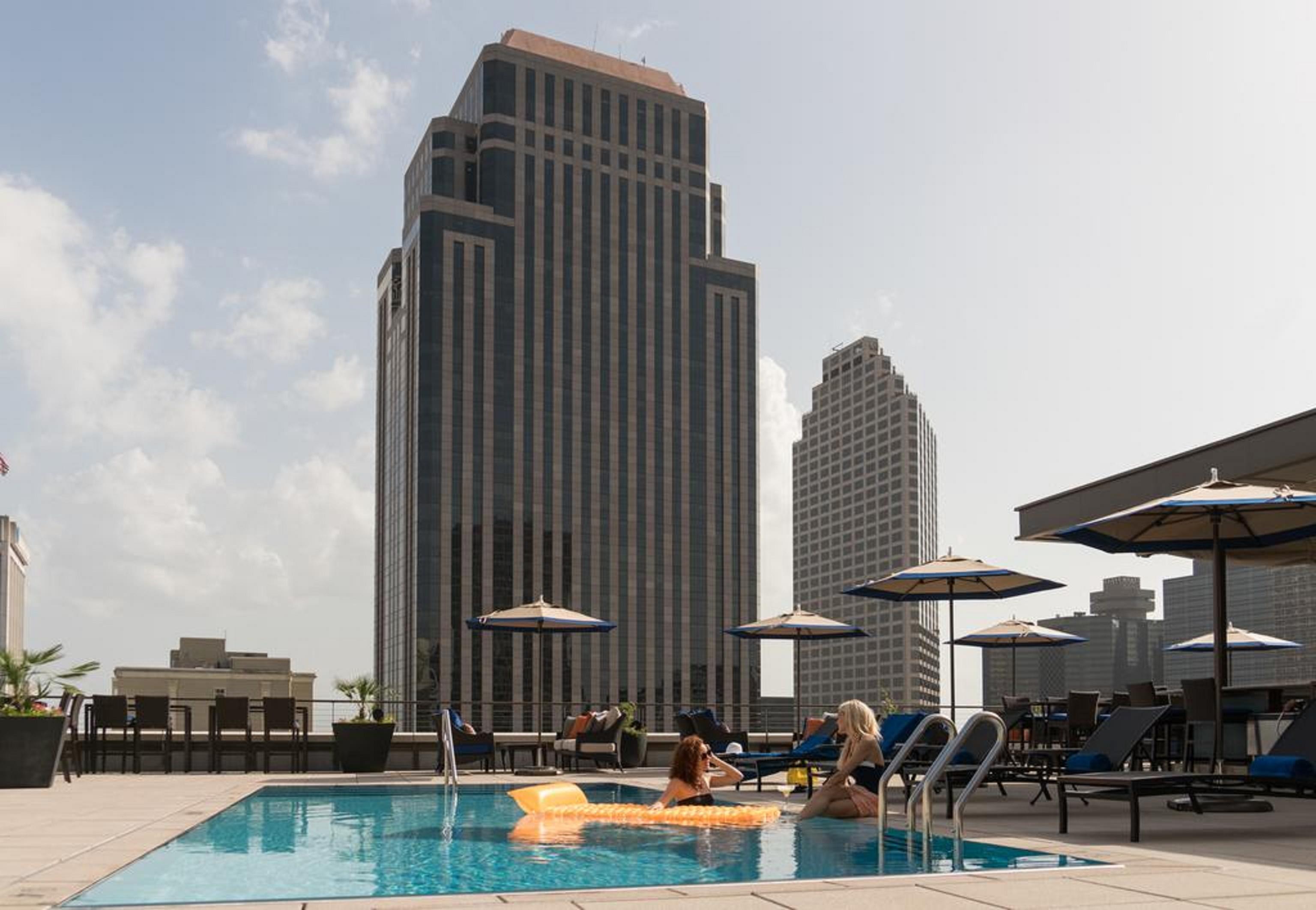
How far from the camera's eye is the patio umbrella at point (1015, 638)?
19.1m

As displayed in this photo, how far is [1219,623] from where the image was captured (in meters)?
11.3

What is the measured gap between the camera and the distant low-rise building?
11900cm

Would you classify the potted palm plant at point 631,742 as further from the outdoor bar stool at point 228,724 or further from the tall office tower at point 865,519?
the tall office tower at point 865,519

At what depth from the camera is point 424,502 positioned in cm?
9900

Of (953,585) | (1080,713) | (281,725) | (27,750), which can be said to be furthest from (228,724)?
(1080,713)

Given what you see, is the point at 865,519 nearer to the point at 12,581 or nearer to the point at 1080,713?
the point at 12,581

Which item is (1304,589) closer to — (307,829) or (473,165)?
(473,165)

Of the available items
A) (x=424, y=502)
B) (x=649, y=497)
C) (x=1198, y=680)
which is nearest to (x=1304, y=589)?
(x=649, y=497)

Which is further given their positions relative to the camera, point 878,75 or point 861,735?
point 878,75

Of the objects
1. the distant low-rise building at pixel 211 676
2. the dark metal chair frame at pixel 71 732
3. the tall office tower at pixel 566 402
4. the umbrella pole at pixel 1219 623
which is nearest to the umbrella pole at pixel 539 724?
the dark metal chair frame at pixel 71 732

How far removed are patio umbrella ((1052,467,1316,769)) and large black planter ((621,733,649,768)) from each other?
322 inches

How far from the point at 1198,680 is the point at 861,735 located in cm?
362

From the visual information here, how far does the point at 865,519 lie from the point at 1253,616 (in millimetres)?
49943

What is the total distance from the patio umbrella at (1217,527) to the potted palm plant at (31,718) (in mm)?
10142
